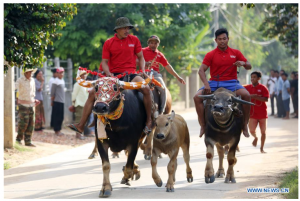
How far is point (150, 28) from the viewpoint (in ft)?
69.7

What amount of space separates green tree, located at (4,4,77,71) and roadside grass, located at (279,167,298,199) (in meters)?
5.34

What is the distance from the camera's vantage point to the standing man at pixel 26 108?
1425cm

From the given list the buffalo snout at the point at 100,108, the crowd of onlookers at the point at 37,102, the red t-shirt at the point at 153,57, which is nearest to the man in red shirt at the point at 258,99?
the red t-shirt at the point at 153,57

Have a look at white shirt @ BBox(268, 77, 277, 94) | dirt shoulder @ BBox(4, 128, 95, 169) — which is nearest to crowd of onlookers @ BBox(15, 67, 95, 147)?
dirt shoulder @ BBox(4, 128, 95, 169)

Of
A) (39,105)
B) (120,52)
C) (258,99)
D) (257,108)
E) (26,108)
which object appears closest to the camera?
(120,52)

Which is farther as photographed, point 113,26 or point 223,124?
point 113,26

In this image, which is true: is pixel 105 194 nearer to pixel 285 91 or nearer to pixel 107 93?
Answer: pixel 107 93

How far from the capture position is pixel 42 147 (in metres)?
14.8

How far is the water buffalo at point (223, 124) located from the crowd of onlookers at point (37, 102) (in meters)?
5.55

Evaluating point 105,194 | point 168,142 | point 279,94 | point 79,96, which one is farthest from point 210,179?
point 279,94

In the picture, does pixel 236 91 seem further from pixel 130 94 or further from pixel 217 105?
pixel 130 94

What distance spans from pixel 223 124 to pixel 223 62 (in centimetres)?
119

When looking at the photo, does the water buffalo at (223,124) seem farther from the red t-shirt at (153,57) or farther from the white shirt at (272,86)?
the white shirt at (272,86)

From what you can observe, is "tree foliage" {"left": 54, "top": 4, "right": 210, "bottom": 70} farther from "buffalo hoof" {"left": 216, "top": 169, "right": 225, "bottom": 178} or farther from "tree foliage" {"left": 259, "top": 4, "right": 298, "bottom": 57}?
"buffalo hoof" {"left": 216, "top": 169, "right": 225, "bottom": 178}
